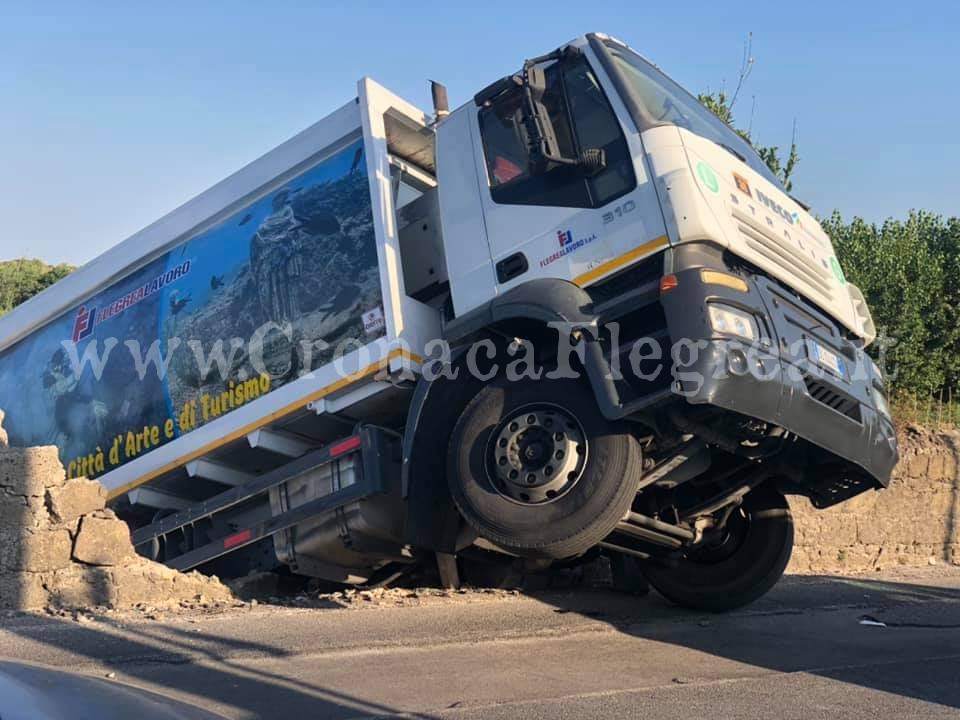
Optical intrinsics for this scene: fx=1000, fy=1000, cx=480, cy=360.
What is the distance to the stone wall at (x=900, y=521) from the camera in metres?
10.8

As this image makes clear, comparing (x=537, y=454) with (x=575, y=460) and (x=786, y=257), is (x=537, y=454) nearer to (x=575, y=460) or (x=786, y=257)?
(x=575, y=460)

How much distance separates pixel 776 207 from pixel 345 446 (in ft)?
9.95

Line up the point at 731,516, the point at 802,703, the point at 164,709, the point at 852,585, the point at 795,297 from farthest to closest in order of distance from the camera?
the point at 852,585 → the point at 731,516 → the point at 795,297 → the point at 802,703 → the point at 164,709

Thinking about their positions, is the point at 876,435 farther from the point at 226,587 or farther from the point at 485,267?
the point at 226,587

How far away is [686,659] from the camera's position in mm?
5273

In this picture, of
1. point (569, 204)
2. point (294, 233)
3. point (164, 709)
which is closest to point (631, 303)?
point (569, 204)

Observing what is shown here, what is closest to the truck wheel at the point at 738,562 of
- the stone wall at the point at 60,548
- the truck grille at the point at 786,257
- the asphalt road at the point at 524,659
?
the asphalt road at the point at 524,659

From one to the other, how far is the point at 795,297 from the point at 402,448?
96.2 inches

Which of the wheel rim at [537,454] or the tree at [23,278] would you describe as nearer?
the wheel rim at [537,454]

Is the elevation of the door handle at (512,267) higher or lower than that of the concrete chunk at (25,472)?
higher

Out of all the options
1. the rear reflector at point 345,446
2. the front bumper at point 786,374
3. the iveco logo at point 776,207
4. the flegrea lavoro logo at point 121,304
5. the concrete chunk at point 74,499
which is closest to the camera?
the front bumper at point 786,374

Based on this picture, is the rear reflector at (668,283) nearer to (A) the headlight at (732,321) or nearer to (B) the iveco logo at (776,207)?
(A) the headlight at (732,321)

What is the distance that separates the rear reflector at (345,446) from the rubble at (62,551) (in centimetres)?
139

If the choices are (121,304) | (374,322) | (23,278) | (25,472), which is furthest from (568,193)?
(23,278)
